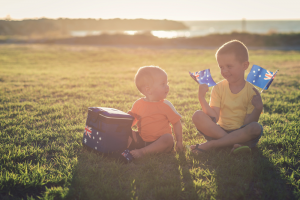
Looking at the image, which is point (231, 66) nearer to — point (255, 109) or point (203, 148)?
point (255, 109)

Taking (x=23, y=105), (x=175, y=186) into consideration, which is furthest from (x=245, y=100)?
(x=23, y=105)

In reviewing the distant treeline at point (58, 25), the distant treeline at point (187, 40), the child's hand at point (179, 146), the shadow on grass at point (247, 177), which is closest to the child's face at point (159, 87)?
the child's hand at point (179, 146)

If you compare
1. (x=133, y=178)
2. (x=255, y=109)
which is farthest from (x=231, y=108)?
(x=133, y=178)

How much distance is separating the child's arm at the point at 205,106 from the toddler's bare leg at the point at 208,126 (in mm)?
85

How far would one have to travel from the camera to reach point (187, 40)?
28078 mm

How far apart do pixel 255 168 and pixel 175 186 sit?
37.6 inches

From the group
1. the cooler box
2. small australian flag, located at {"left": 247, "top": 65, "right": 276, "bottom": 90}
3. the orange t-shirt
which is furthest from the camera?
small australian flag, located at {"left": 247, "top": 65, "right": 276, "bottom": 90}

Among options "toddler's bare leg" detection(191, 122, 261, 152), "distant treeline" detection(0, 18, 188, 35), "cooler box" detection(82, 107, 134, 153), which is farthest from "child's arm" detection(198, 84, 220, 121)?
"distant treeline" detection(0, 18, 188, 35)

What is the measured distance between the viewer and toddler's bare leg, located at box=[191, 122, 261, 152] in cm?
263

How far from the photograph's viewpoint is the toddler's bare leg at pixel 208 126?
2852mm

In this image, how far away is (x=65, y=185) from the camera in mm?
2205

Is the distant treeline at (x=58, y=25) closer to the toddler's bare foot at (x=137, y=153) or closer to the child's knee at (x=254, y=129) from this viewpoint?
the toddler's bare foot at (x=137, y=153)

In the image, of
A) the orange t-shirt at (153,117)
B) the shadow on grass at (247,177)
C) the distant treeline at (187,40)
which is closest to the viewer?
the shadow on grass at (247,177)

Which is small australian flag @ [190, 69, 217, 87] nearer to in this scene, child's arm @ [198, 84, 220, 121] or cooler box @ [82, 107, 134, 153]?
child's arm @ [198, 84, 220, 121]
